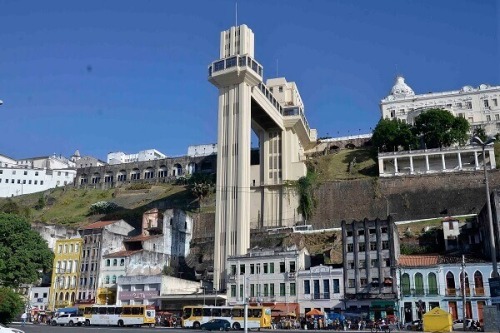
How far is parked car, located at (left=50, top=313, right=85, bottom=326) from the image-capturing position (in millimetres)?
54438

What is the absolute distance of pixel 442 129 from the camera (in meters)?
95.9

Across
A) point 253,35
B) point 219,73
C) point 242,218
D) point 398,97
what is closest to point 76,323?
point 242,218

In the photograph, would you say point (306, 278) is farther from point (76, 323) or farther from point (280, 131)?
point (280, 131)

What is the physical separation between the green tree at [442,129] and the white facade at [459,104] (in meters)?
15.0

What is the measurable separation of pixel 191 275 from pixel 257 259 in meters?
17.8

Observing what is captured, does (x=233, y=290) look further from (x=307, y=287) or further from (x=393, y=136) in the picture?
(x=393, y=136)

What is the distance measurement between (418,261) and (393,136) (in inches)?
1809

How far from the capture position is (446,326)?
41.2 m

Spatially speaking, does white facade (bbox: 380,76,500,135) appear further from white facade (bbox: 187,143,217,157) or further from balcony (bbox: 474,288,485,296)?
balcony (bbox: 474,288,485,296)

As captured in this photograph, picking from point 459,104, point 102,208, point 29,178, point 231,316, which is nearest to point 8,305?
point 231,316

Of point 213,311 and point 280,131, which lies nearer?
point 213,311

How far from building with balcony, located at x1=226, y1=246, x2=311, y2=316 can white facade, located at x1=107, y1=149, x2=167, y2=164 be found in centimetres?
8873

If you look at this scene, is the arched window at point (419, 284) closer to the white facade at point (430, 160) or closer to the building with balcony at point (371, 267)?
the building with balcony at point (371, 267)

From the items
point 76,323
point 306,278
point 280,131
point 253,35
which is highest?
point 253,35
